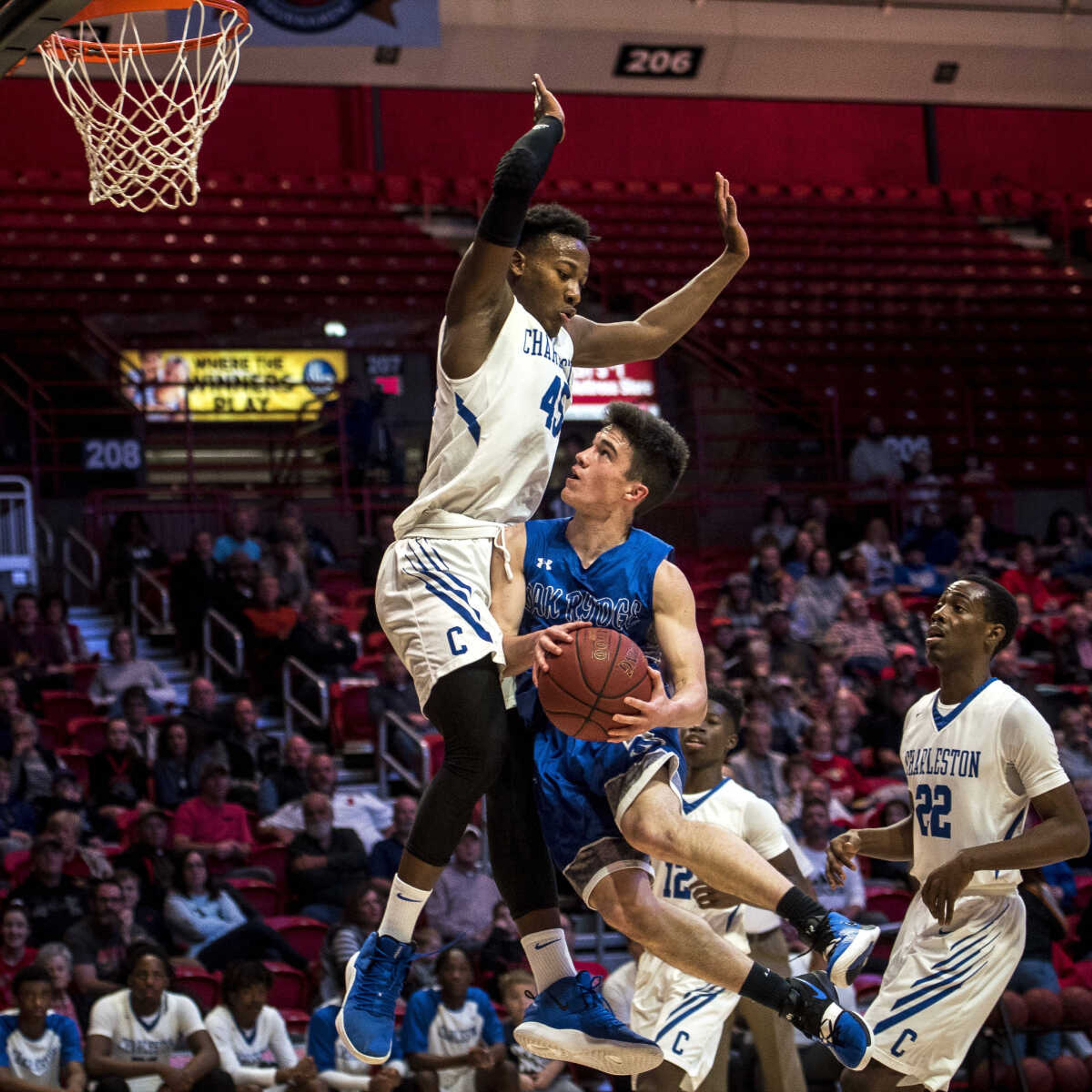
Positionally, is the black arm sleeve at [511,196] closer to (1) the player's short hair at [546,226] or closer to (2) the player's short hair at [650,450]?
(1) the player's short hair at [546,226]

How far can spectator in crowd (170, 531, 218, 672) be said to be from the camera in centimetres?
1189

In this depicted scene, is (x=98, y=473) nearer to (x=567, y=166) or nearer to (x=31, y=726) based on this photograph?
(x=31, y=726)

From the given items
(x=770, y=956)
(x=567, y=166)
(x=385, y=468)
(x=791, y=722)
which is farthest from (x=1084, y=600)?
(x=567, y=166)

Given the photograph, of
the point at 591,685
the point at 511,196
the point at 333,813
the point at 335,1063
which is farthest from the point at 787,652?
the point at 511,196

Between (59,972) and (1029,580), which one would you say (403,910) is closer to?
(59,972)

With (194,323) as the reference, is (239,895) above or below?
below

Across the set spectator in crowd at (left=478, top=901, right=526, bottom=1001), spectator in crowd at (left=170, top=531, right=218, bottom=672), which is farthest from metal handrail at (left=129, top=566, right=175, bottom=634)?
spectator in crowd at (left=478, top=901, right=526, bottom=1001)

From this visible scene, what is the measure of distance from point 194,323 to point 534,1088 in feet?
31.2

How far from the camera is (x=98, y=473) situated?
14242 mm

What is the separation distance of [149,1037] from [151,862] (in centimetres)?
125

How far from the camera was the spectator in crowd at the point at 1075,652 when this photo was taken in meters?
12.5

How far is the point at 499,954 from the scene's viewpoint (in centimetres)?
880

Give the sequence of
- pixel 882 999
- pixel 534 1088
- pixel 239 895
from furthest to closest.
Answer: pixel 239 895, pixel 534 1088, pixel 882 999

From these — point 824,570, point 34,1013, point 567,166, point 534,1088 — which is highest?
point 567,166
